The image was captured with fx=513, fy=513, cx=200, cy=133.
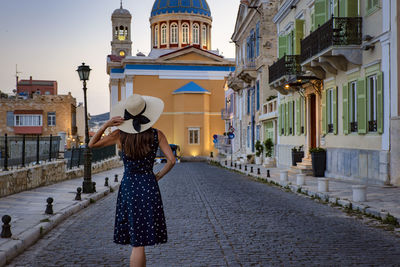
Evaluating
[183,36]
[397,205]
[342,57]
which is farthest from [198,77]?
[397,205]

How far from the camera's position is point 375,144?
16.2 metres

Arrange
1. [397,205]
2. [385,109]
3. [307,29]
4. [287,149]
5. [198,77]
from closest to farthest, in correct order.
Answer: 1. [397,205]
2. [385,109]
3. [307,29]
4. [287,149]
5. [198,77]

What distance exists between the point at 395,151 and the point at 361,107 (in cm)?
250

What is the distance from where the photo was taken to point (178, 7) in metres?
69.6

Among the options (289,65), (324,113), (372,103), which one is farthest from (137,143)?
(289,65)

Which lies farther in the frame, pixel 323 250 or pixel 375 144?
pixel 375 144

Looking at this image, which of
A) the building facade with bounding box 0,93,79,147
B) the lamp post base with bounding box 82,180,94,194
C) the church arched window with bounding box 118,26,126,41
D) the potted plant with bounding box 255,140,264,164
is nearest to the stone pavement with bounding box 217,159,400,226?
the lamp post base with bounding box 82,180,94,194

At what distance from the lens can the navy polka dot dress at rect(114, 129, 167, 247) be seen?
198 inches

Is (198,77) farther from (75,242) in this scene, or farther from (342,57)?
(75,242)

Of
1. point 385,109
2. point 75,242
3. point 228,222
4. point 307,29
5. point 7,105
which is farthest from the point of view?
point 7,105

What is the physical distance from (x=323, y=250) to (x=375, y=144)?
10232 mm

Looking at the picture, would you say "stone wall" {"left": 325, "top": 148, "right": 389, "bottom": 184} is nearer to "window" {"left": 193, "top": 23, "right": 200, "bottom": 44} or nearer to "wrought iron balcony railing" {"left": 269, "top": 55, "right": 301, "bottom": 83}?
"wrought iron balcony railing" {"left": 269, "top": 55, "right": 301, "bottom": 83}

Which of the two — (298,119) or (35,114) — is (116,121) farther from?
(35,114)

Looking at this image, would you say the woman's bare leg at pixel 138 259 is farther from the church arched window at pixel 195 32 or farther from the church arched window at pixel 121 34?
the church arched window at pixel 121 34
